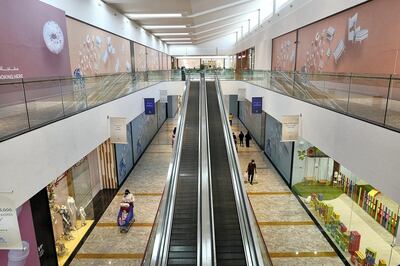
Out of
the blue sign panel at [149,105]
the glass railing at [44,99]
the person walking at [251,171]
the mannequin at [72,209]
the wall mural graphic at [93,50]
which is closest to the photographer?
the glass railing at [44,99]

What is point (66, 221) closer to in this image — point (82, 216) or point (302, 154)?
point (82, 216)

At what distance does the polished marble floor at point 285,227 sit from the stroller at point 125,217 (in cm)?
416

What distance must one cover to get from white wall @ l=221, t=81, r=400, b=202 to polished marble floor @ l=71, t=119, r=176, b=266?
559 centimetres

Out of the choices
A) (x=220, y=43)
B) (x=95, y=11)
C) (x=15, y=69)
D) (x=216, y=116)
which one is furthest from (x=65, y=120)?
(x=220, y=43)

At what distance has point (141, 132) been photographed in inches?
728

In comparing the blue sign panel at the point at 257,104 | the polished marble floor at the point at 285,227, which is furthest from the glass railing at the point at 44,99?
the blue sign panel at the point at 257,104

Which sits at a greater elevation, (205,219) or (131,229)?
(205,219)

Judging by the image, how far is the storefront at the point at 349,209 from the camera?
7.39 meters

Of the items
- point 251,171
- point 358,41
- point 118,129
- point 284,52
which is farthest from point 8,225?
point 284,52

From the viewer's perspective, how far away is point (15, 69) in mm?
7672

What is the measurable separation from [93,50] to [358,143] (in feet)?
37.5

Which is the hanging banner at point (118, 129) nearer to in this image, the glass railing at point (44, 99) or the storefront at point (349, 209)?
the glass railing at point (44, 99)

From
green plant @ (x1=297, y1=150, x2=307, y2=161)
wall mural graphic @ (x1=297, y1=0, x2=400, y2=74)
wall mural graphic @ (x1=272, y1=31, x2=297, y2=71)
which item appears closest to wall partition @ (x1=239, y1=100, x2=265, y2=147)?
wall mural graphic @ (x1=272, y1=31, x2=297, y2=71)

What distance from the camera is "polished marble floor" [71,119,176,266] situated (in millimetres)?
8039
